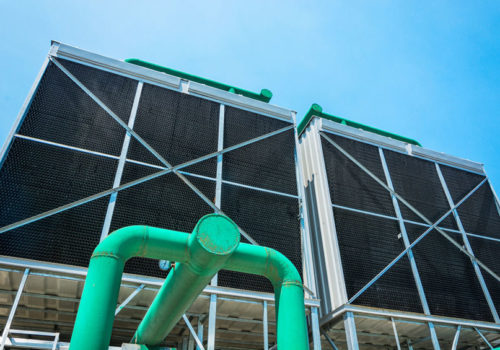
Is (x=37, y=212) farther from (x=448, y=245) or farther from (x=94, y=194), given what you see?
(x=448, y=245)

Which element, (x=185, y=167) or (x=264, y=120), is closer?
(x=185, y=167)

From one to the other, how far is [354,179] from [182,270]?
14.4 metres

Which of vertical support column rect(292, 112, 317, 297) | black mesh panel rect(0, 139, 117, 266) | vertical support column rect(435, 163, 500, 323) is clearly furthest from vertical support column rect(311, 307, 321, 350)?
vertical support column rect(435, 163, 500, 323)

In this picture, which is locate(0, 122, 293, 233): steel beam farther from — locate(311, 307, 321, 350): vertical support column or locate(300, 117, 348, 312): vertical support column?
locate(311, 307, 321, 350): vertical support column

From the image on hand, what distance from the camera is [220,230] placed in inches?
199

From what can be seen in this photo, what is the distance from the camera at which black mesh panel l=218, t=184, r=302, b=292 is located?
15.0 meters

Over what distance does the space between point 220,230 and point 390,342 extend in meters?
16.6

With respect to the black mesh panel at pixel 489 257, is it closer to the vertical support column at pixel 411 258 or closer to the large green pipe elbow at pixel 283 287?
the vertical support column at pixel 411 258

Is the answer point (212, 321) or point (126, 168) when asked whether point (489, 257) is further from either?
point (126, 168)

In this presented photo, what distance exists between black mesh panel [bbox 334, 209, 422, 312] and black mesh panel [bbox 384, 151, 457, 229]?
1.95 metres

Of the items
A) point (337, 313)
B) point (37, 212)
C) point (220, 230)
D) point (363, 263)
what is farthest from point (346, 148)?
point (220, 230)

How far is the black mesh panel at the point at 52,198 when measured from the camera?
1194 cm

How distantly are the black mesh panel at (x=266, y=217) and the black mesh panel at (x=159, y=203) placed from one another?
0.98 metres

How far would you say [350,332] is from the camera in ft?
45.3
